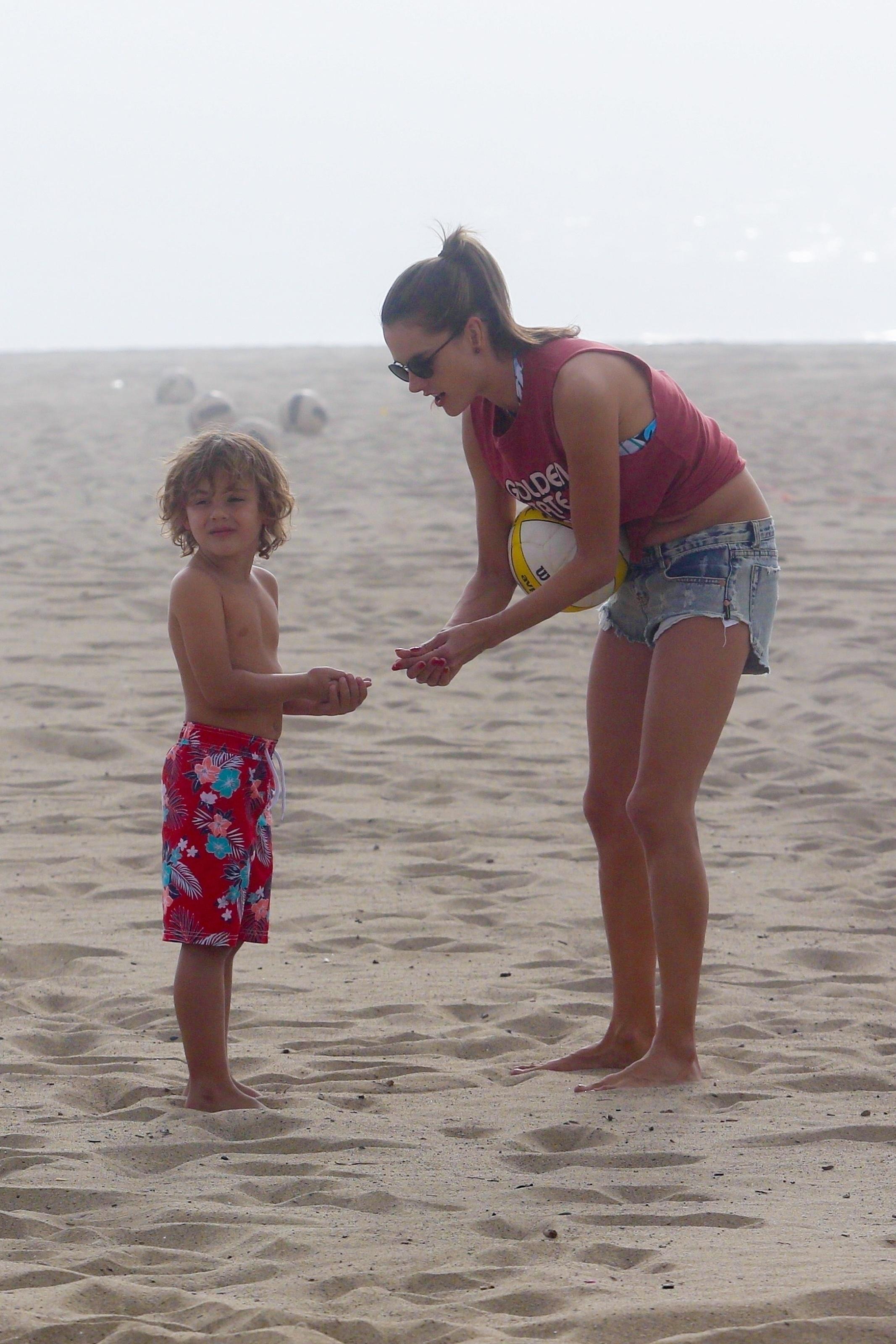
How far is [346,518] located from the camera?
1074cm

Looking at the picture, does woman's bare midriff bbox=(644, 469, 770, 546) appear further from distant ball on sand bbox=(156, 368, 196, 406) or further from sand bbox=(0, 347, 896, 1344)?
distant ball on sand bbox=(156, 368, 196, 406)

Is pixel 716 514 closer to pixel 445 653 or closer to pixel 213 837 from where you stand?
pixel 445 653

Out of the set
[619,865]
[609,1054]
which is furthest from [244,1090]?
[619,865]

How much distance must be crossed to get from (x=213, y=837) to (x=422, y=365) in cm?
104

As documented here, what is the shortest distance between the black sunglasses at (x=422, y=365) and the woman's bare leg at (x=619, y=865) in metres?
0.74

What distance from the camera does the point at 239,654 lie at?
2938 millimetres

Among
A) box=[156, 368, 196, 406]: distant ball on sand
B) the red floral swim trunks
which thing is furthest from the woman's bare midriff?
box=[156, 368, 196, 406]: distant ball on sand

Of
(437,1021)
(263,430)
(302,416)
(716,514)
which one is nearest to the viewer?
(716,514)

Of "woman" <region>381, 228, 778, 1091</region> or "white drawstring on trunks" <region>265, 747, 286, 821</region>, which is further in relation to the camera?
"white drawstring on trunks" <region>265, 747, 286, 821</region>

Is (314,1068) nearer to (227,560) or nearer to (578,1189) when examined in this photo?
(578,1189)

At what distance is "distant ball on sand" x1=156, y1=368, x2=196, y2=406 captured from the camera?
1617cm

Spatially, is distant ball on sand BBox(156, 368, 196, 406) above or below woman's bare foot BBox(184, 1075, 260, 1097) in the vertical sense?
above

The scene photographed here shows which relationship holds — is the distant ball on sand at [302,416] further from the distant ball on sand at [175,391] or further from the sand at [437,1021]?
the sand at [437,1021]

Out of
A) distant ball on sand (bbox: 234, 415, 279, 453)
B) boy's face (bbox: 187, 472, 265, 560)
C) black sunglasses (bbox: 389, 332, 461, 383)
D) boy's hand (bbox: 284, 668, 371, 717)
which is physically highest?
distant ball on sand (bbox: 234, 415, 279, 453)
